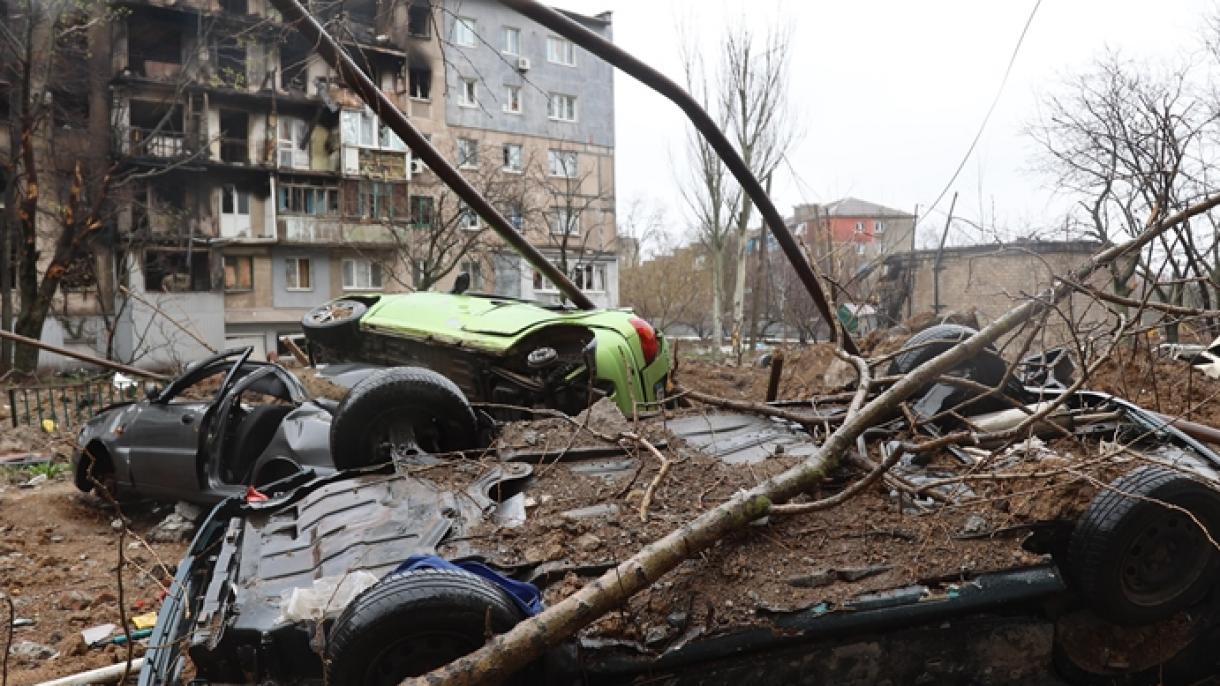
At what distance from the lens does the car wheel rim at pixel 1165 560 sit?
9.61ft

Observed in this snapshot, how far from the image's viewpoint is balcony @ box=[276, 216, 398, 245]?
91.8ft

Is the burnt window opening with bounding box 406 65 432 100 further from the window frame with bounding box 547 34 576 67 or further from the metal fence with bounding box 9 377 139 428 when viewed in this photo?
A: the metal fence with bounding box 9 377 139 428

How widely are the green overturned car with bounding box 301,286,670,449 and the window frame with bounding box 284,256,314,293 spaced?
78.3ft

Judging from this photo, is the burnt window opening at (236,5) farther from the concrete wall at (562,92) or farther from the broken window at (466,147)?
the broken window at (466,147)

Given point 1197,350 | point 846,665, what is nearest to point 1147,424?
point 846,665

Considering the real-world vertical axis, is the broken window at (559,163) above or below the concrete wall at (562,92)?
below

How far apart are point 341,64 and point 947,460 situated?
3.40 m

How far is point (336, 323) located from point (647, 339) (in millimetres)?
2598

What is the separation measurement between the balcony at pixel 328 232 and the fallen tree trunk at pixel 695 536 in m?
26.0

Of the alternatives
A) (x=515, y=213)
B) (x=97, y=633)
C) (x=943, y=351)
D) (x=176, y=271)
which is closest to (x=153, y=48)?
(x=176, y=271)

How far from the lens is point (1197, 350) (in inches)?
339

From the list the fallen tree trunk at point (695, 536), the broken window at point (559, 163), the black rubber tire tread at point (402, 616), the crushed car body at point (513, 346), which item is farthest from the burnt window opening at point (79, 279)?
the fallen tree trunk at point (695, 536)

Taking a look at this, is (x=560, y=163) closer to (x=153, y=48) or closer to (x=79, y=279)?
(x=153, y=48)

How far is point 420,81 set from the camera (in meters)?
29.7
